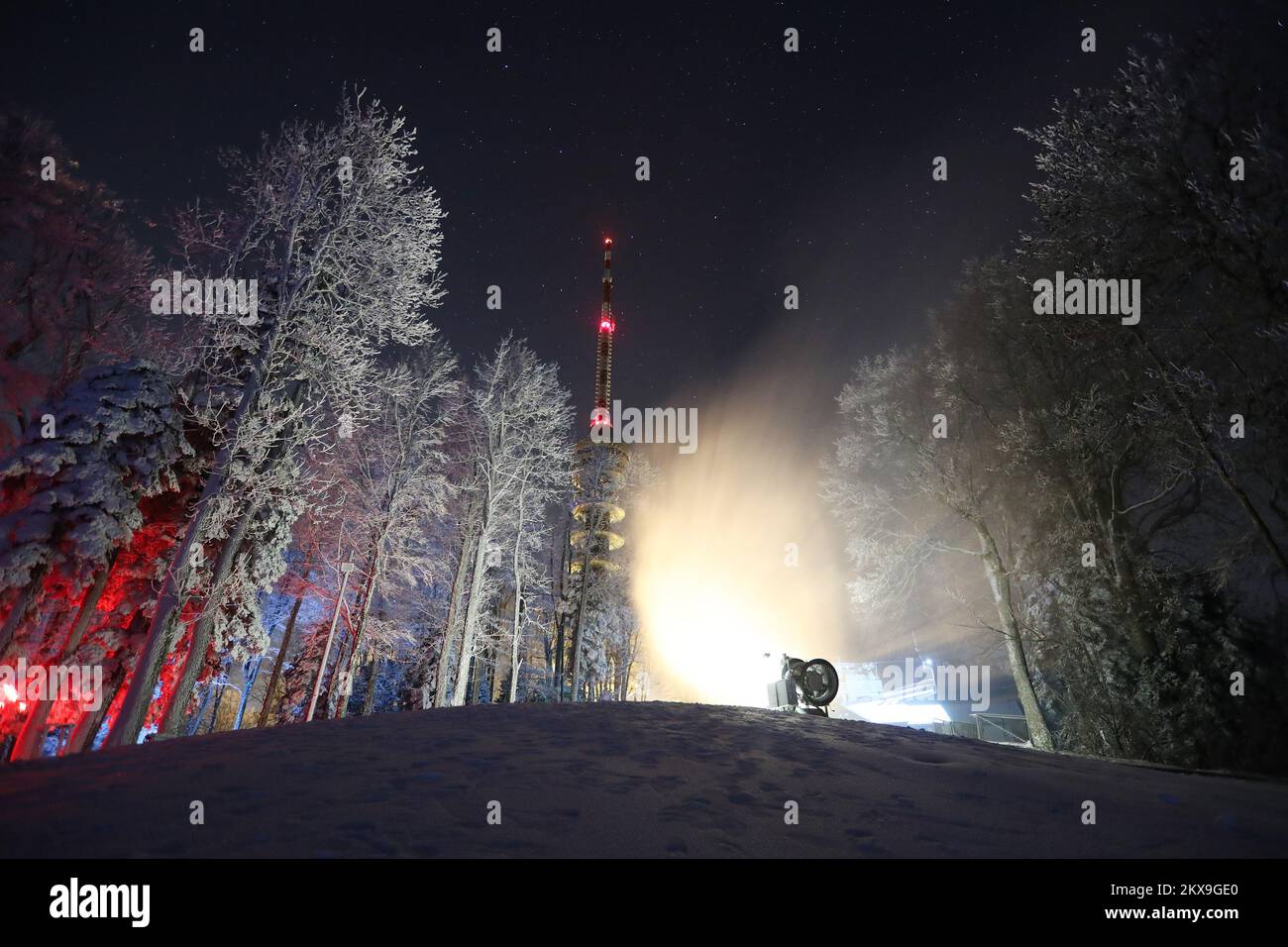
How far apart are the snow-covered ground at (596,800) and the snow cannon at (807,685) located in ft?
21.2

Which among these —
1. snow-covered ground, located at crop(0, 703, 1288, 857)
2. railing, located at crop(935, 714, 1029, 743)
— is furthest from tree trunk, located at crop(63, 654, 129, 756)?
railing, located at crop(935, 714, 1029, 743)

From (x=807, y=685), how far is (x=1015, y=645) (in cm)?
649

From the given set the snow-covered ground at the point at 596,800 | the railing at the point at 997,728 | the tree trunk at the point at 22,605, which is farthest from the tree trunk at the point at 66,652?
the railing at the point at 997,728

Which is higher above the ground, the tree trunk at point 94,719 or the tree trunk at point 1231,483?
the tree trunk at point 1231,483

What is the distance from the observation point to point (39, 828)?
12.0 ft

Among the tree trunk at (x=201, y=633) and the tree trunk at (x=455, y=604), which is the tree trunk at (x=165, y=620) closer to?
the tree trunk at (x=201, y=633)

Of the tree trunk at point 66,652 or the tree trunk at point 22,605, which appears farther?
the tree trunk at point 66,652

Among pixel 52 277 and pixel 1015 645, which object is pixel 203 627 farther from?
pixel 1015 645

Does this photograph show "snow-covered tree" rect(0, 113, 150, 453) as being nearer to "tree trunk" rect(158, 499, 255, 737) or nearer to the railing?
"tree trunk" rect(158, 499, 255, 737)

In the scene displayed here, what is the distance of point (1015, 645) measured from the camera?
15.5 metres

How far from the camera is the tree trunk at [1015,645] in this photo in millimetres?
14758

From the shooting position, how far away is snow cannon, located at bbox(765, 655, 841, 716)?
45.2 ft
